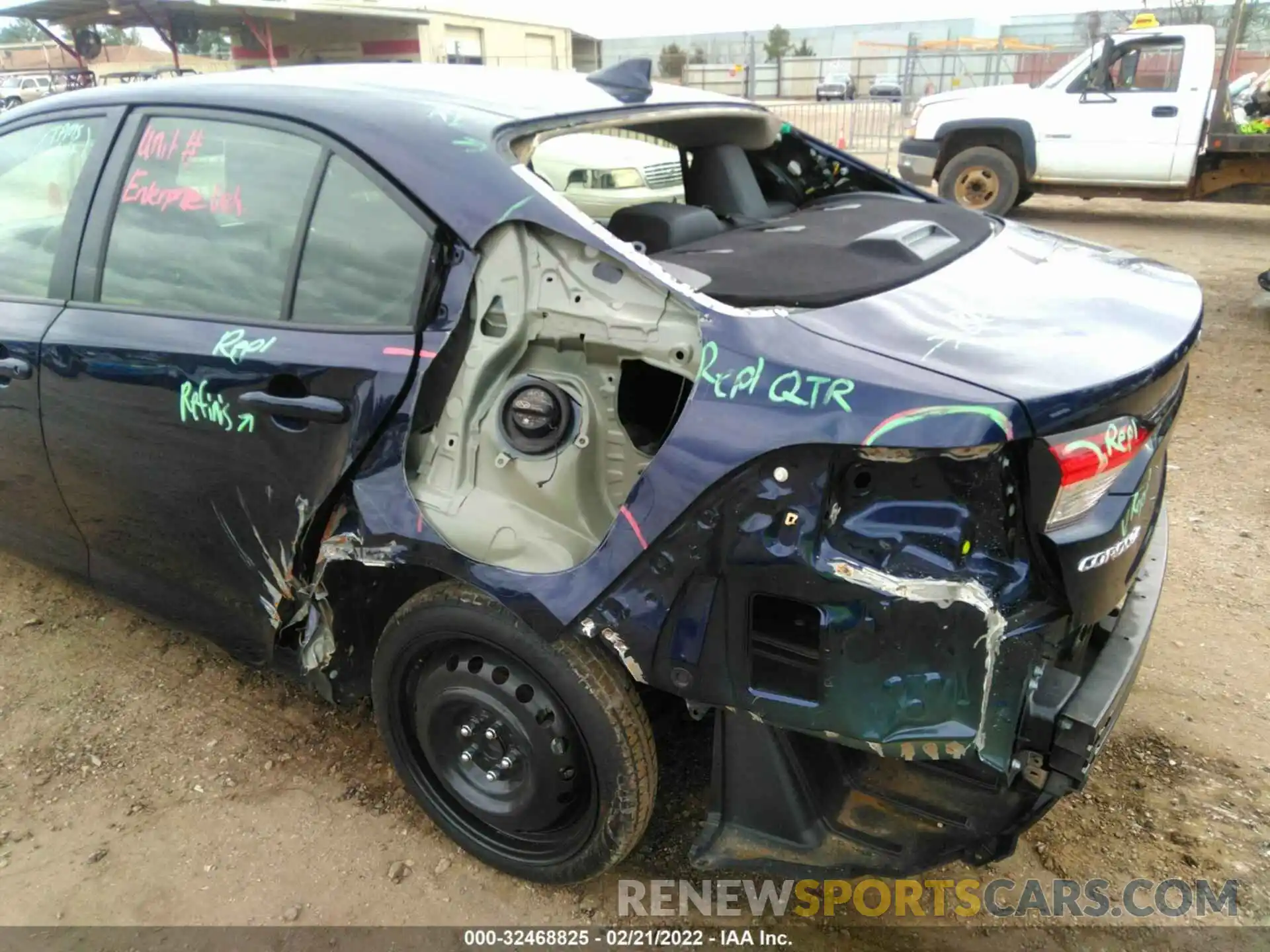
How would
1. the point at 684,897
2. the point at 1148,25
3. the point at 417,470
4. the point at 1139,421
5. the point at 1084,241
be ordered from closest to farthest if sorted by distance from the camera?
the point at 1139,421
the point at 417,470
the point at 684,897
the point at 1084,241
the point at 1148,25

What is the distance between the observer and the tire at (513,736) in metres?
1.98

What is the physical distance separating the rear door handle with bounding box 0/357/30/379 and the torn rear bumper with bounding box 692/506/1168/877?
225 centimetres

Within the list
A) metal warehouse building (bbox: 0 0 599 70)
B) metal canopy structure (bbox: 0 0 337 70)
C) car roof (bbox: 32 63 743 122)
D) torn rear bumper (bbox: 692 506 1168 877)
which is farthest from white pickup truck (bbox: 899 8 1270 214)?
metal canopy structure (bbox: 0 0 337 70)

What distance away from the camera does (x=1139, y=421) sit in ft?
5.65

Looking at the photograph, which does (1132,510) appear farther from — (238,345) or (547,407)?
(238,345)

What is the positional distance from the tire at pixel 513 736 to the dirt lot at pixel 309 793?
15 cm

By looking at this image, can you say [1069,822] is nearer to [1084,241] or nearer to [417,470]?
[1084,241]

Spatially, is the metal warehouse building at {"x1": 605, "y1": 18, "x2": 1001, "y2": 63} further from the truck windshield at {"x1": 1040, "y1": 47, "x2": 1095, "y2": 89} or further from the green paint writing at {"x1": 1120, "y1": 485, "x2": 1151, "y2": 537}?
the green paint writing at {"x1": 1120, "y1": 485, "x2": 1151, "y2": 537}

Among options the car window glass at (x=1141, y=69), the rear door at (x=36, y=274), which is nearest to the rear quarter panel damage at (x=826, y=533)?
the rear door at (x=36, y=274)

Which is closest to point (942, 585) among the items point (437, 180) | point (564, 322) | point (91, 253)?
point (564, 322)

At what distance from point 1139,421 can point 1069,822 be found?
1.27 meters

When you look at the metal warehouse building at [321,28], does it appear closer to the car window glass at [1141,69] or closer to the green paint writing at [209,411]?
the car window glass at [1141,69]

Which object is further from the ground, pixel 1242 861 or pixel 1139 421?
pixel 1139 421

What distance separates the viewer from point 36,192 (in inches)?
112
